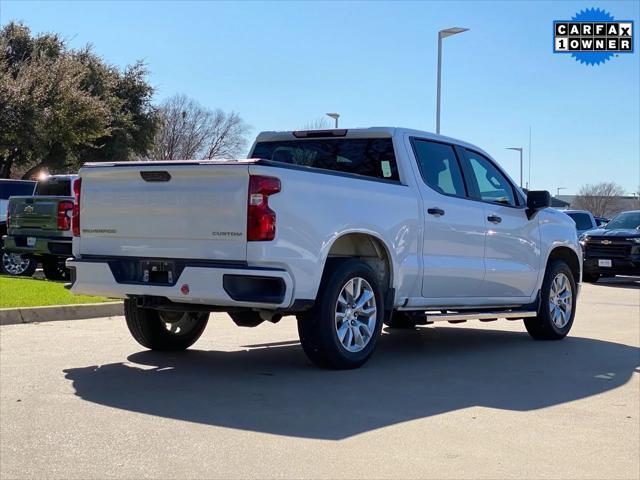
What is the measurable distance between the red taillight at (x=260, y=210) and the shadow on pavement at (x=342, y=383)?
1.14 m

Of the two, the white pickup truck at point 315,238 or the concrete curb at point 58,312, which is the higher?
the white pickup truck at point 315,238

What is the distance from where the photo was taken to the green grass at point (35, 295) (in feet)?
35.0

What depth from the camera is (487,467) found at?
4.64 m

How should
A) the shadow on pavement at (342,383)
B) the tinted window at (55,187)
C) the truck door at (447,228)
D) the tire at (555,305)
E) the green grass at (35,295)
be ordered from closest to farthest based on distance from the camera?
the shadow on pavement at (342,383) < the truck door at (447,228) < the tire at (555,305) < the green grass at (35,295) < the tinted window at (55,187)

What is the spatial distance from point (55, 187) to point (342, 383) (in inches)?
442

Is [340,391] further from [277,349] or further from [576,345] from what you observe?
[576,345]

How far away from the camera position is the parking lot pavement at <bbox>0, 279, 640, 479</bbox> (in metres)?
4.64

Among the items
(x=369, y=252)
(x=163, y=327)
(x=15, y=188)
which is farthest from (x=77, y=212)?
(x=15, y=188)

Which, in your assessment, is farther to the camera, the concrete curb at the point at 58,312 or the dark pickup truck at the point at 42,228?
the dark pickup truck at the point at 42,228

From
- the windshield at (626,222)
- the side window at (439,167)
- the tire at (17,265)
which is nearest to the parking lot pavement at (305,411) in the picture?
the side window at (439,167)

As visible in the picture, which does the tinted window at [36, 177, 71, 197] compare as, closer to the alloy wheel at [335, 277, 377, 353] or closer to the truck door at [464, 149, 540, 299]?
the truck door at [464, 149, 540, 299]

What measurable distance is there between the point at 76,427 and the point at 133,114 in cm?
3856

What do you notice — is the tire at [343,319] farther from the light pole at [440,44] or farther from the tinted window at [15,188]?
Result: the light pole at [440,44]

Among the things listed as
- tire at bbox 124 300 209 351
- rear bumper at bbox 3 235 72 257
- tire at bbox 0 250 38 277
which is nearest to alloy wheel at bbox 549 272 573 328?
tire at bbox 124 300 209 351
